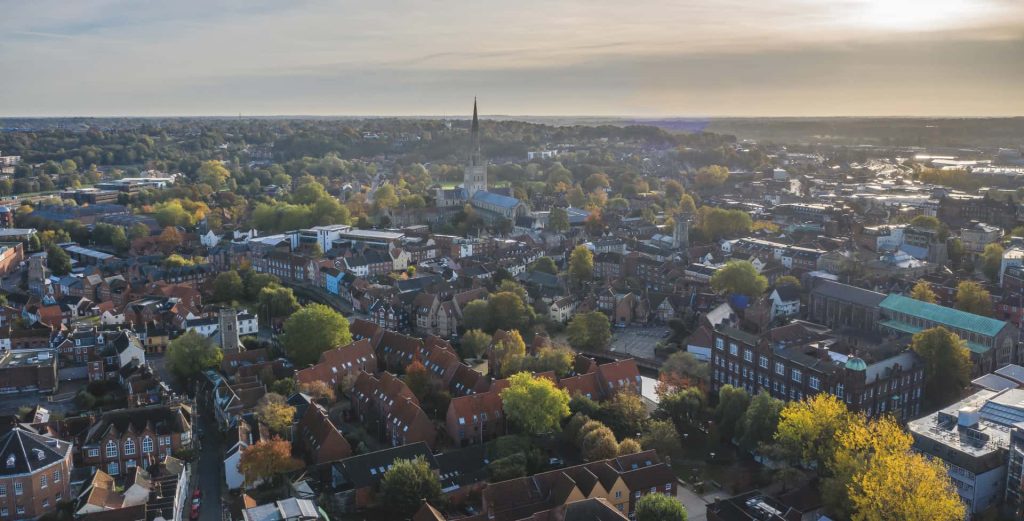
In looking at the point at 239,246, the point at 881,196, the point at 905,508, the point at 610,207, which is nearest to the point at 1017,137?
the point at 881,196

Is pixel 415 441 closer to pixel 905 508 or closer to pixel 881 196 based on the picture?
pixel 905 508

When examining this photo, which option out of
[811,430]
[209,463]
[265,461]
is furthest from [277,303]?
[811,430]

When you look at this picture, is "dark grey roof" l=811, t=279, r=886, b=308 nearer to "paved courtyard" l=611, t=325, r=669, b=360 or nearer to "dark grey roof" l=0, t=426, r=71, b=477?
"paved courtyard" l=611, t=325, r=669, b=360

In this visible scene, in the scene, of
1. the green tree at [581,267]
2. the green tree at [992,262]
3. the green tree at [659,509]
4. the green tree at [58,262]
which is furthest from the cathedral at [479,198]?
the green tree at [659,509]

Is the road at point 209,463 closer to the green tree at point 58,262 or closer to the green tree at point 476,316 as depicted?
the green tree at point 476,316

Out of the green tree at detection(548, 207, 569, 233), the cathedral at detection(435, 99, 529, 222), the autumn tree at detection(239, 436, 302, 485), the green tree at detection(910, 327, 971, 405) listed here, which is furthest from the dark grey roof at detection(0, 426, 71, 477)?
the cathedral at detection(435, 99, 529, 222)

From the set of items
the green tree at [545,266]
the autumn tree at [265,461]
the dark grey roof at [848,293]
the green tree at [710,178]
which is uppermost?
the green tree at [710,178]

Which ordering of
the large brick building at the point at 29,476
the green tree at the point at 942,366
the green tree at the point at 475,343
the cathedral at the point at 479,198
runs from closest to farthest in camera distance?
the large brick building at the point at 29,476, the green tree at the point at 942,366, the green tree at the point at 475,343, the cathedral at the point at 479,198
